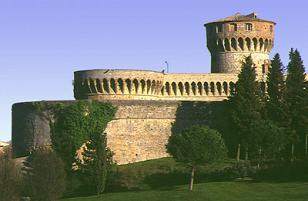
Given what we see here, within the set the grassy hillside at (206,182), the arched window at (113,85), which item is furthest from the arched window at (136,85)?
the grassy hillside at (206,182)

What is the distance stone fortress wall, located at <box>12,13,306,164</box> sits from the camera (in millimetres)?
79625

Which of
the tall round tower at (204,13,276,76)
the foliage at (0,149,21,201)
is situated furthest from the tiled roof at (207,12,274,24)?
the foliage at (0,149,21,201)

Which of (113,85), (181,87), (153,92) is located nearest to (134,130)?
(113,85)

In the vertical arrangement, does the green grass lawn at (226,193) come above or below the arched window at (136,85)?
below

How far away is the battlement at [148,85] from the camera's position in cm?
9050

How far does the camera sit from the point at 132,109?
80188 millimetres

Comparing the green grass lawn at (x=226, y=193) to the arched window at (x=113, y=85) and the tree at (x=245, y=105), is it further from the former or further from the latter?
the arched window at (x=113, y=85)

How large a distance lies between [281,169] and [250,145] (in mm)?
3290

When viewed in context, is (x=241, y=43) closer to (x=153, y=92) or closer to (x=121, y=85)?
(x=153, y=92)

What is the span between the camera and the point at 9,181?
62.9 metres

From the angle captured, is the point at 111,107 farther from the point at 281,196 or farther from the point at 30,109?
the point at 281,196

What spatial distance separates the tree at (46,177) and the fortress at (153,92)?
9.48m

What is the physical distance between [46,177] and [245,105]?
18.2 meters

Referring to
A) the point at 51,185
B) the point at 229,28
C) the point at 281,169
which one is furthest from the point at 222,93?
the point at 51,185
